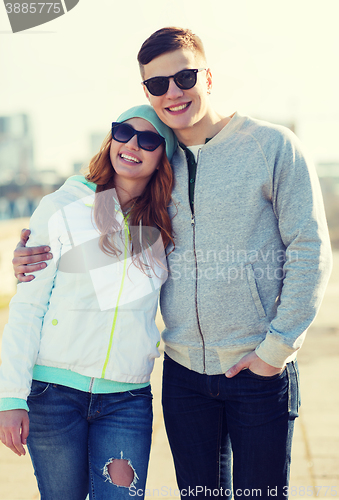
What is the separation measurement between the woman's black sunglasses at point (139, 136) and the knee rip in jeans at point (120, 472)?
143 cm

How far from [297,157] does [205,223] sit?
0.49 meters

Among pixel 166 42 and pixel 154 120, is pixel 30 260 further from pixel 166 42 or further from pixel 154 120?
pixel 166 42

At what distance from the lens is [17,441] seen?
194 cm

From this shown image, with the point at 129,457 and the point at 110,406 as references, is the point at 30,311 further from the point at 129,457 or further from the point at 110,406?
the point at 129,457

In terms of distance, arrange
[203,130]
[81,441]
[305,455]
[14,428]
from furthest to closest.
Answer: [305,455], [203,130], [81,441], [14,428]

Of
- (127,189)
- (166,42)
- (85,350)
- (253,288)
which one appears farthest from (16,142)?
(253,288)

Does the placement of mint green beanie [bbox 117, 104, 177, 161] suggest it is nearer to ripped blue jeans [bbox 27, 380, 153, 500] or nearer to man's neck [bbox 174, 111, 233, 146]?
man's neck [bbox 174, 111, 233, 146]

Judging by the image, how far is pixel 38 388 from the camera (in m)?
2.07

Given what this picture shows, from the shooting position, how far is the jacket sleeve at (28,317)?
1.99 meters

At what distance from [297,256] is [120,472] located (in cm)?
120

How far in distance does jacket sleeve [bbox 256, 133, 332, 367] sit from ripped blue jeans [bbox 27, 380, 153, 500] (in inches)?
27.3

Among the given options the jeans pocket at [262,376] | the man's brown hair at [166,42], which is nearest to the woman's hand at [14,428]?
the jeans pocket at [262,376]

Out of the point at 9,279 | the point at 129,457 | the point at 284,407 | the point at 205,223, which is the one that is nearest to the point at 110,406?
the point at 129,457

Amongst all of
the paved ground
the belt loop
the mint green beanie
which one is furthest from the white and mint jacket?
the paved ground
